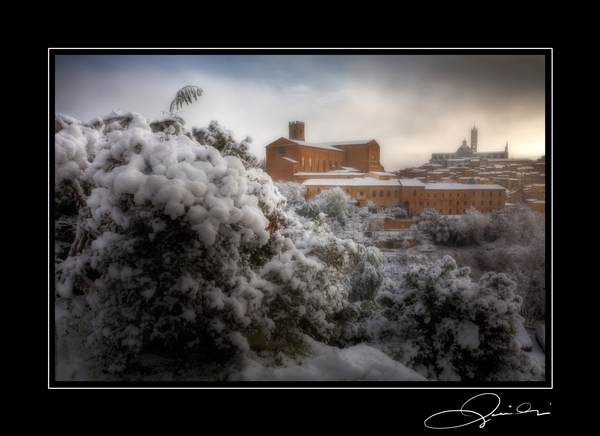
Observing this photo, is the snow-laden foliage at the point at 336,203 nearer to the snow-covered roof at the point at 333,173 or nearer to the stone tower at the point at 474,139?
the snow-covered roof at the point at 333,173

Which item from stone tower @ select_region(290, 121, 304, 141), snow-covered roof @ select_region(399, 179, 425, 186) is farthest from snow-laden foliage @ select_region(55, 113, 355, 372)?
snow-covered roof @ select_region(399, 179, 425, 186)

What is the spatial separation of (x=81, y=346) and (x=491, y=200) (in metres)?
4.46

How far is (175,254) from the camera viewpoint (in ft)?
7.61

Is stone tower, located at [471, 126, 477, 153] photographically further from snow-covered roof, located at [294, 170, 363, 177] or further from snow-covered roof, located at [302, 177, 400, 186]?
snow-covered roof, located at [294, 170, 363, 177]

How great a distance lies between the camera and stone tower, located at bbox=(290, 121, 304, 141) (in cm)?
327

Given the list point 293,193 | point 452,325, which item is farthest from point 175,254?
point 452,325

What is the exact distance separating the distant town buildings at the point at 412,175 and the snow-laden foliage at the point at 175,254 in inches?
22.0

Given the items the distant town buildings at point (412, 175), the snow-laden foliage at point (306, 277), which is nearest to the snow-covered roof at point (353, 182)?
the distant town buildings at point (412, 175)

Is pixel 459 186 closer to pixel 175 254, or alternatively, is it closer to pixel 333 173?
pixel 333 173

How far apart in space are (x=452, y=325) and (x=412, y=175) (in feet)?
5.49

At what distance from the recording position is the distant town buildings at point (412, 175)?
3.15 m

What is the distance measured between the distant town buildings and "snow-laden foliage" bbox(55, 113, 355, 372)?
56cm
